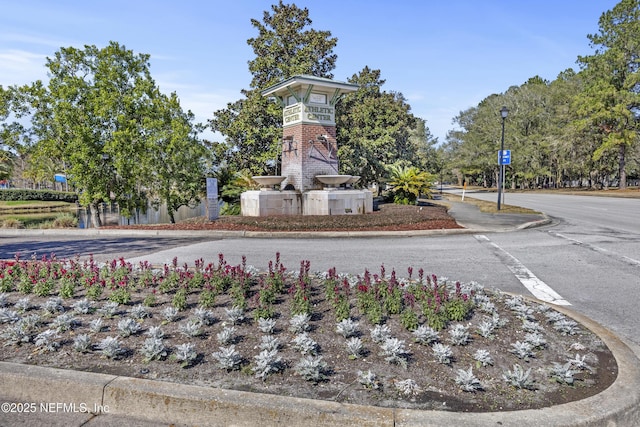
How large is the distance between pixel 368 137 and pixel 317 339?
25289 millimetres

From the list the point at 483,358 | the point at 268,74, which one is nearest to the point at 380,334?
the point at 483,358

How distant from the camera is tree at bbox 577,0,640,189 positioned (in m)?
44.1

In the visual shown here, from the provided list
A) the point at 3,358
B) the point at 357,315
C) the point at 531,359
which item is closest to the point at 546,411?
the point at 531,359

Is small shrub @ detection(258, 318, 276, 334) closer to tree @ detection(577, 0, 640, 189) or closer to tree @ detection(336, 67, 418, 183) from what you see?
tree @ detection(336, 67, 418, 183)

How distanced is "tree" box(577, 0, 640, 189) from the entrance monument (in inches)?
1594

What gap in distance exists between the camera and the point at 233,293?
16.4 feet

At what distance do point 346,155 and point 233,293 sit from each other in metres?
20.9

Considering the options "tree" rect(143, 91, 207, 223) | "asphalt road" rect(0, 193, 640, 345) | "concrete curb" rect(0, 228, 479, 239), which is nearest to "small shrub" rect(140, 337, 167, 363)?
"asphalt road" rect(0, 193, 640, 345)

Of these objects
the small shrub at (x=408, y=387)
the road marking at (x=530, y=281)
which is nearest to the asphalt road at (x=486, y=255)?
the road marking at (x=530, y=281)

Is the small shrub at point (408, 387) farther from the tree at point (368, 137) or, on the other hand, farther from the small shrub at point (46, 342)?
the tree at point (368, 137)

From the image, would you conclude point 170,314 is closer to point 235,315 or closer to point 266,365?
point 235,315

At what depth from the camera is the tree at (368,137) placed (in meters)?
25.9

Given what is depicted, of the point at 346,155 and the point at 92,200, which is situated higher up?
the point at 346,155

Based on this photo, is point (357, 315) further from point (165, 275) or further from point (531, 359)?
point (165, 275)
